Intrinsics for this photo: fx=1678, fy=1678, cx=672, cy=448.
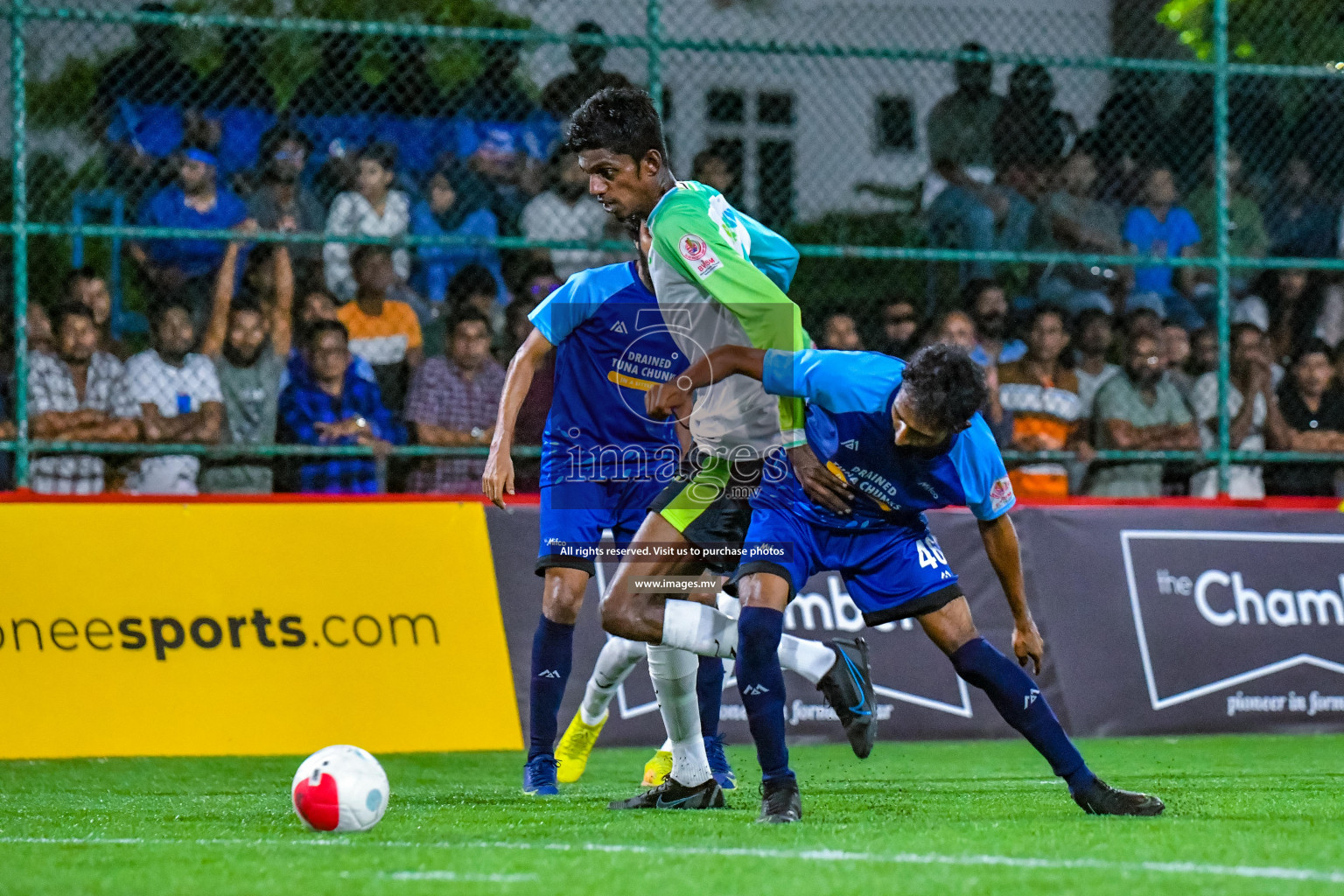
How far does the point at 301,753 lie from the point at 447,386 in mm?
2373

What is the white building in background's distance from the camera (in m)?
11.2

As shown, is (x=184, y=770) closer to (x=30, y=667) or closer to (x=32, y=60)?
(x=30, y=667)

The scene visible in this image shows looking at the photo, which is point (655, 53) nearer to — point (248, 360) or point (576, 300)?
point (248, 360)

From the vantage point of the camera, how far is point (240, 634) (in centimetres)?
823

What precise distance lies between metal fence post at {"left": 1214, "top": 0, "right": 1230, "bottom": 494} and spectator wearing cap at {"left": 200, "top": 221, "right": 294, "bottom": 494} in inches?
219

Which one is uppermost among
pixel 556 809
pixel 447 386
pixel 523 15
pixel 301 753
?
pixel 523 15

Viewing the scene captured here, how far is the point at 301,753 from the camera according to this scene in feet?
26.8

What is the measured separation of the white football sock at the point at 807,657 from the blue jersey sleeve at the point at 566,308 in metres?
1.70

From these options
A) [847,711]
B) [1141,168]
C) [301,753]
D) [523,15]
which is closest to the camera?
[847,711]

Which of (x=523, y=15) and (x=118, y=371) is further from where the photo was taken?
(x=523, y=15)

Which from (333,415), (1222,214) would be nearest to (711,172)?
(333,415)

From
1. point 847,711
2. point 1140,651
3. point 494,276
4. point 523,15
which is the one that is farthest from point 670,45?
point 847,711

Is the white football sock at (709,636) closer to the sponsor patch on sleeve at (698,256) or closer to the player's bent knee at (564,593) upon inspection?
the player's bent knee at (564,593)

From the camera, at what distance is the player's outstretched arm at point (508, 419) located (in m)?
6.19
